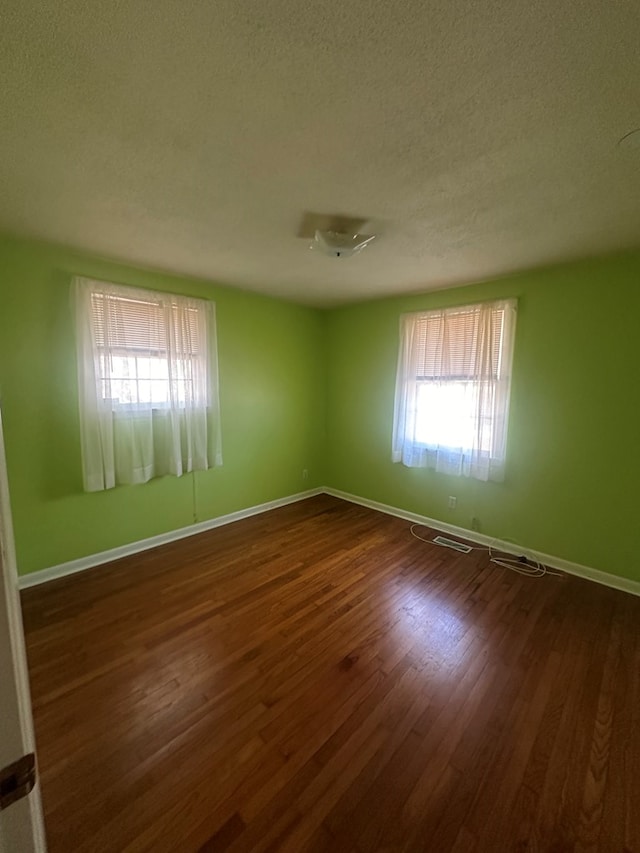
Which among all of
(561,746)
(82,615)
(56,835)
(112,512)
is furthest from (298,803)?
(112,512)

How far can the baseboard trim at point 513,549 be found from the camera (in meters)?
2.53

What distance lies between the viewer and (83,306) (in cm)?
249

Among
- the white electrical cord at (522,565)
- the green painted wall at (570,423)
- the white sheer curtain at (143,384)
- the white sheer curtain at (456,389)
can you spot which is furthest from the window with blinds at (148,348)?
the white electrical cord at (522,565)

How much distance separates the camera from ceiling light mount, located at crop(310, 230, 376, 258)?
198cm

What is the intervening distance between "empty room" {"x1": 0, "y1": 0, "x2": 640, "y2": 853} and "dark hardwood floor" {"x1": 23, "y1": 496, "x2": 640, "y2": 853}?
0.5 inches

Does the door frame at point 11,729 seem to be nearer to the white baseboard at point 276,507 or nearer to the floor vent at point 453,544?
the white baseboard at point 276,507

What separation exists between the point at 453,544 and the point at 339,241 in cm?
275

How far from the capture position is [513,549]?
3016 millimetres

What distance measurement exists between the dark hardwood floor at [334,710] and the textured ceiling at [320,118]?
7.97 ft

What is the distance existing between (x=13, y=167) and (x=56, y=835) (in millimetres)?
2550

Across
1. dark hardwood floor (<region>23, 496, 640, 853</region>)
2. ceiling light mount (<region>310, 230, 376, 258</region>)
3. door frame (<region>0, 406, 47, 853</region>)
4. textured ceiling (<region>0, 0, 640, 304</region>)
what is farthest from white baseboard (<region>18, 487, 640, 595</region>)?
ceiling light mount (<region>310, 230, 376, 258</region>)

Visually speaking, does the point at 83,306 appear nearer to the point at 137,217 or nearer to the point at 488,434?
the point at 137,217

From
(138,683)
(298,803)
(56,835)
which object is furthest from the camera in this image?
(138,683)

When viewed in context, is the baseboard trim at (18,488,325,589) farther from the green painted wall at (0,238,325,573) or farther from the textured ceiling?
the textured ceiling
